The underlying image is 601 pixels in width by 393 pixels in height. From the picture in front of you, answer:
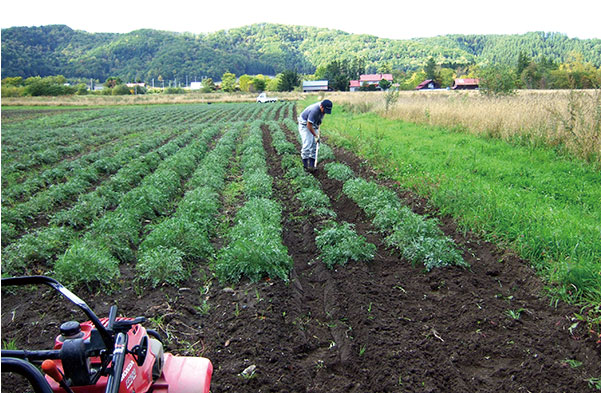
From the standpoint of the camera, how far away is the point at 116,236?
5.97 m

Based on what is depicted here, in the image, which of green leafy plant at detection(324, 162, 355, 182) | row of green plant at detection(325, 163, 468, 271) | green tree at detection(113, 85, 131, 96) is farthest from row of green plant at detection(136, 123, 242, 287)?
green tree at detection(113, 85, 131, 96)

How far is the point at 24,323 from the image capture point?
4.24 metres

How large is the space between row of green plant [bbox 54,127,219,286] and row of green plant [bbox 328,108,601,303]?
5183 millimetres

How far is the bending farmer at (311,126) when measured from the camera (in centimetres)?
1060

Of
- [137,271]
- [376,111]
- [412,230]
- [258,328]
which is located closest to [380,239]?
[412,230]

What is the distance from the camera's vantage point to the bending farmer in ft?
34.8

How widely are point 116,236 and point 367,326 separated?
4.01m

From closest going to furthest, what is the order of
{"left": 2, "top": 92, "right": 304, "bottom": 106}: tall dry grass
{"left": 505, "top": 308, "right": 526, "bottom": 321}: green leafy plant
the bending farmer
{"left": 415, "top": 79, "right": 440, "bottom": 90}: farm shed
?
{"left": 505, "top": 308, "right": 526, "bottom": 321}: green leafy plant
the bending farmer
{"left": 2, "top": 92, "right": 304, "bottom": 106}: tall dry grass
{"left": 415, "top": 79, "right": 440, "bottom": 90}: farm shed

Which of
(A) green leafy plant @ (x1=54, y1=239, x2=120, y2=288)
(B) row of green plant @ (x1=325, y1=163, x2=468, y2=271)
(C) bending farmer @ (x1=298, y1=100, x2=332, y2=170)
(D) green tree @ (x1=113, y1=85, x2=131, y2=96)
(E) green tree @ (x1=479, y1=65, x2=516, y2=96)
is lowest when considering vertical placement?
(A) green leafy plant @ (x1=54, y1=239, x2=120, y2=288)

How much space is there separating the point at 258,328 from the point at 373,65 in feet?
581

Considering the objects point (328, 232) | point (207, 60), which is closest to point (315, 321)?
point (328, 232)

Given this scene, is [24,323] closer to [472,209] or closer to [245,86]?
[472,209]

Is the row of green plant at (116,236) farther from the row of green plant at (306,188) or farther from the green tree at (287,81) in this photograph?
the green tree at (287,81)

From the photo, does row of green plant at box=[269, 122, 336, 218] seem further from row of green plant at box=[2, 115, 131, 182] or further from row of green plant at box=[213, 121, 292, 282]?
row of green plant at box=[2, 115, 131, 182]
